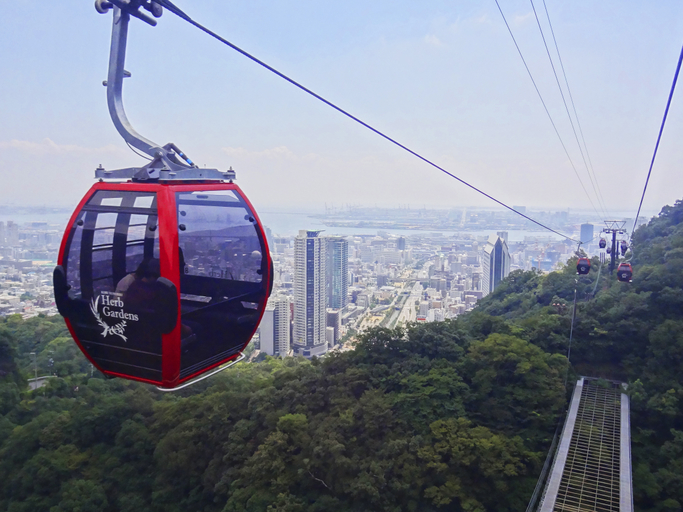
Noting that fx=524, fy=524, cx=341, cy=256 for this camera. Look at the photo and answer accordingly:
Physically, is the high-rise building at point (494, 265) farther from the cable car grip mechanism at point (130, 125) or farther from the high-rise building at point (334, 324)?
the cable car grip mechanism at point (130, 125)

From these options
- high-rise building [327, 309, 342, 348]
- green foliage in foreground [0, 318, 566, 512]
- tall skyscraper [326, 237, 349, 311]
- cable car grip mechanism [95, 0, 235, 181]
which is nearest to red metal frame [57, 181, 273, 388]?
cable car grip mechanism [95, 0, 235, 181]

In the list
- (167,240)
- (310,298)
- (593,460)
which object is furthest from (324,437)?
(310,298)

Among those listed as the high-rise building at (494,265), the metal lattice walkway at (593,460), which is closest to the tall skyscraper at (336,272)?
the high-rise building at (494,265)

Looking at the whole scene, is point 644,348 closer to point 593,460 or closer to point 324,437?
point 593,460

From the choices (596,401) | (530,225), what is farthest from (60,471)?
(530,225)

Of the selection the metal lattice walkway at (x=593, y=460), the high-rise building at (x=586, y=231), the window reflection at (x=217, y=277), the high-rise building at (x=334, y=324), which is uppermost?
the window reflection at (x=217, y=277)
